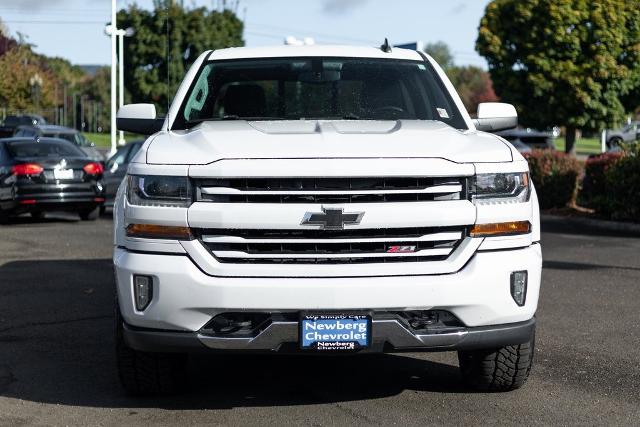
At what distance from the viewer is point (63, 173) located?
19.6 m

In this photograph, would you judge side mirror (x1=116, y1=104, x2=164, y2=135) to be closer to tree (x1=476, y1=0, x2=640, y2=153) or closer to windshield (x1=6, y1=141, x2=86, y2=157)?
windshield (x1=6, y1=141, x2=86, y2=157)

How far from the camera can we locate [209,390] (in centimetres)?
Result: 646

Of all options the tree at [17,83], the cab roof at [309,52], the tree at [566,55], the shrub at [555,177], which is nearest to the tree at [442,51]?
the tree at [17,83]

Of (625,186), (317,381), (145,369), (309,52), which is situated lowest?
(625,186)

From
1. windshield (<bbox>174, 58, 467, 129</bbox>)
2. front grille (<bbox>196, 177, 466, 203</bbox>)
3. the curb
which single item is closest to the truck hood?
front grille (<bbox>196, 177, 466, 203</bbox>)

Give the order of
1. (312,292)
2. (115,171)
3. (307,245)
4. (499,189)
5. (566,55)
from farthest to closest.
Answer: (566,55), (115,171), (499,189), (307,245), (312,292)

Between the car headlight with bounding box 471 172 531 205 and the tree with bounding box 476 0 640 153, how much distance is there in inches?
1264

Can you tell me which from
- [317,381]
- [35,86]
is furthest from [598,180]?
[35,86]

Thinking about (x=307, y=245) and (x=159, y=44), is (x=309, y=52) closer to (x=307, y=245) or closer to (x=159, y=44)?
(x=307, y=245)

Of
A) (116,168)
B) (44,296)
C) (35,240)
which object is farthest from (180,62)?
(44,296)

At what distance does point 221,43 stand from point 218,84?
187ft

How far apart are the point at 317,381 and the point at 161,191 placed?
5.66 ft

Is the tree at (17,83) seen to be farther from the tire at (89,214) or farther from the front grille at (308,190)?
the front grille at (308,190)

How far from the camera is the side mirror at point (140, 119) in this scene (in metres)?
7.33
